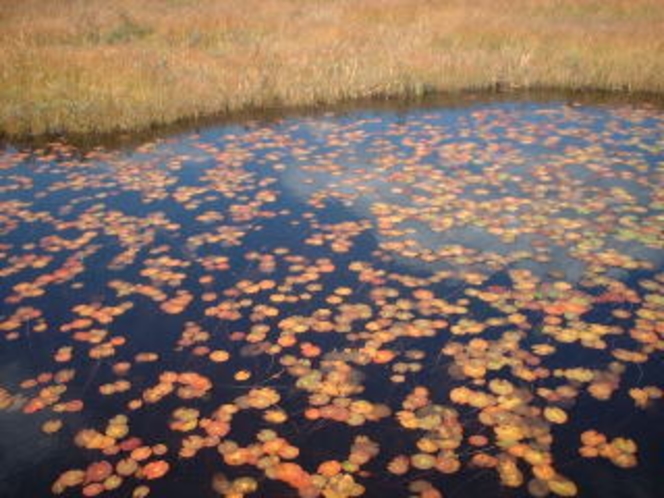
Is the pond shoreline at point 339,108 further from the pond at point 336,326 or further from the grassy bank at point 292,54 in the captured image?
the pond at point 336,326

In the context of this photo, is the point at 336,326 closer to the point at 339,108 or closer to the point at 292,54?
the point at 339,108

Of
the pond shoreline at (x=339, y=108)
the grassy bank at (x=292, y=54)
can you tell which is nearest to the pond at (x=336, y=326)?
the pond shoreline at (x=339, y=108)

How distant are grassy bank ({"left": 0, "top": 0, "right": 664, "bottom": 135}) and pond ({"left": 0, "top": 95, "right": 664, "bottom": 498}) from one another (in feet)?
8.20

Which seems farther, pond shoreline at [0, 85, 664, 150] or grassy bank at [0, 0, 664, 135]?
grassy bank at [0, 0, 664, 135]

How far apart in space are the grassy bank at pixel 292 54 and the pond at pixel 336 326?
2.50m

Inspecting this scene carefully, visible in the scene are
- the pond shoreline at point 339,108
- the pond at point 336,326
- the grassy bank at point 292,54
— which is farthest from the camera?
the grassy bank at point 292,54

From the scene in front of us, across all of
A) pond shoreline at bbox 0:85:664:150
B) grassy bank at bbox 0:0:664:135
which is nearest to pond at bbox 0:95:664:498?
pond shoreline at bbox 0:85:664:150

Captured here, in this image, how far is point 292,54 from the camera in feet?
43.7

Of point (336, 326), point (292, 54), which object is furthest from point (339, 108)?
point (336, 326)

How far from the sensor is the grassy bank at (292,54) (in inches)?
432

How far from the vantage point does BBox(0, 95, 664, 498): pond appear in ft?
12.1

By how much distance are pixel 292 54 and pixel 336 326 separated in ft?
31.5

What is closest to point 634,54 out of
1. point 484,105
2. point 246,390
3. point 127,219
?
point 484,105

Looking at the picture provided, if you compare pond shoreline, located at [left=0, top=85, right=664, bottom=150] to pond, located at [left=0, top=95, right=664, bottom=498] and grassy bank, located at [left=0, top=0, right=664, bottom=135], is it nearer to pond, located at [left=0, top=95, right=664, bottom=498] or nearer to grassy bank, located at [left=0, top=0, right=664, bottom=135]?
grassy bank, located at [left=0, top=0, right=664, bottom=135]
